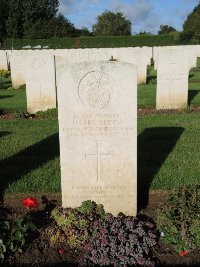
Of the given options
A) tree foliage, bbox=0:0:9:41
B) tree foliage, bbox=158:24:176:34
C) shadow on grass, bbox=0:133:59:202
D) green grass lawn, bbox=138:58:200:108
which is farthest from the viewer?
tree foliage, bbox=158:24:176:34

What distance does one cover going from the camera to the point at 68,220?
4.55m

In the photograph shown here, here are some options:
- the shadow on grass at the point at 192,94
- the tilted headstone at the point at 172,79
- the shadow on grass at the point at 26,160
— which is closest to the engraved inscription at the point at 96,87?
the shadow on grass at the point at 26,160

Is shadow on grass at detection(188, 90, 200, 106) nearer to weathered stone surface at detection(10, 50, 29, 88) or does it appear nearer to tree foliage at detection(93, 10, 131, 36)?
weathered stone surface at detection(10, 50, 29, 88)

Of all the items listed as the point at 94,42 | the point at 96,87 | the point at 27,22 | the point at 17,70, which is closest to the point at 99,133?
the point at 96,87

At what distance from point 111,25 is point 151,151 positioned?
6705 centimetres

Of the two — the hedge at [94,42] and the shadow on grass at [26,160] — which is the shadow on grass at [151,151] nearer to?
the shadow on grass at [26,160]

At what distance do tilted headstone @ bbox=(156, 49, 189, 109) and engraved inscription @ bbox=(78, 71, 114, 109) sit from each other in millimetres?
7009

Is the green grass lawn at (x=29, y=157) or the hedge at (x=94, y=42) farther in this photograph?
the hedge at (x=94, y=42)

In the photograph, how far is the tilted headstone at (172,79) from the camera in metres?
11.5

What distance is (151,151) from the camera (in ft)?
24.6

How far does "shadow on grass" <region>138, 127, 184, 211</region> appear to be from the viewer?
19.1ft

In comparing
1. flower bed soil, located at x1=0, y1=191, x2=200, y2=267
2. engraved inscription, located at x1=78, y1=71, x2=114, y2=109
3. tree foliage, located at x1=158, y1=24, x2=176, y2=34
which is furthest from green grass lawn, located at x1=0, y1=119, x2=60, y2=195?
tree foliage, located at x1=158, y1=24, x2=176, y2=34

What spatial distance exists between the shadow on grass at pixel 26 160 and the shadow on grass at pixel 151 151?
1585 millimetres

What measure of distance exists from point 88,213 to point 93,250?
30.2 inches
